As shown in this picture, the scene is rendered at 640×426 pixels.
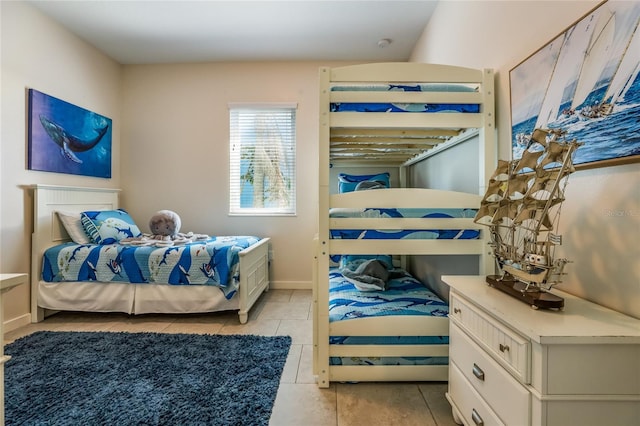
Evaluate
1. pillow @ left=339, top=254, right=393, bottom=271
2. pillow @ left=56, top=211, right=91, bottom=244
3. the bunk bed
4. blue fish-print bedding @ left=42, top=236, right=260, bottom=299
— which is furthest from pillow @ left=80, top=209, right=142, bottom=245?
the bunk bed

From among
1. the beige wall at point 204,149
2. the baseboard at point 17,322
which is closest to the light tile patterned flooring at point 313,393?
the baseboard at point 17,322

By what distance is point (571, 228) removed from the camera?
3.68 feet

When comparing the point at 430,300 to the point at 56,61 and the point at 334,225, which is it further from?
the point at 56,61

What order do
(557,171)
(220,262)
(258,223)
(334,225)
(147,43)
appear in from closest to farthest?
(557,171) < (334,225) < (220,262) < (147,43) < (258,223)

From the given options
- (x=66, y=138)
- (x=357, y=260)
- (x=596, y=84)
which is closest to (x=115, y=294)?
(x=66, y=138)

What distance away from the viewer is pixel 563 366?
79 cm

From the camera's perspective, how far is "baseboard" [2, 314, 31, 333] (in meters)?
2.42

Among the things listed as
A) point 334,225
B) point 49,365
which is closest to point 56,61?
point 49,365

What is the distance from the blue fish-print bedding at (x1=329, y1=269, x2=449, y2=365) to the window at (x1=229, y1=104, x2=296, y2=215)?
1687mm

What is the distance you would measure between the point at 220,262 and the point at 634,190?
7.98 ft

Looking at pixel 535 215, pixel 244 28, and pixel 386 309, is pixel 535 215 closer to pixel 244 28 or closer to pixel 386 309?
pixel 386 309

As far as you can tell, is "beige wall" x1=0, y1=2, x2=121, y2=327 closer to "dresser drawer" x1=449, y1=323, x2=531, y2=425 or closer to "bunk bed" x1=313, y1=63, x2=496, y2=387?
"bunk bed" x1=313, y1=63, x2=496, y2=387

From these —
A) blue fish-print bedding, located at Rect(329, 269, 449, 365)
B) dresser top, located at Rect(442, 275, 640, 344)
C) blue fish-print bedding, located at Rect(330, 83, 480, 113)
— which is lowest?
blue fish-print bedding, located at Rect(329, 269, 449, 365)

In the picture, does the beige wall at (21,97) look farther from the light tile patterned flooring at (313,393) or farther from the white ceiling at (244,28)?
the light tile patterned flooring at (313,393)
